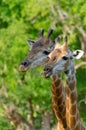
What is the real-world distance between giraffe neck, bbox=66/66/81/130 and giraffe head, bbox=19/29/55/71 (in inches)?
19.6

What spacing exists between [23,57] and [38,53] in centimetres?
1612

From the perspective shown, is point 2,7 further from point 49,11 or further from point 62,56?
point 62,56

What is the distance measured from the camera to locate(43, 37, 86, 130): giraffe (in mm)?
10430

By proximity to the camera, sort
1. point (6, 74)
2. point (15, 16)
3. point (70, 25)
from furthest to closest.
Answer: point (15, 16)
point (6, 74)
point (70, 25)

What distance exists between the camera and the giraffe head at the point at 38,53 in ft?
35.3

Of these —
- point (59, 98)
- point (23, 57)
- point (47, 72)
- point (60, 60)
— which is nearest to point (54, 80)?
point (59, 98)

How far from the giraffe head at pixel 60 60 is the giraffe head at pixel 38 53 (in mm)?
329

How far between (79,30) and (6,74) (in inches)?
155

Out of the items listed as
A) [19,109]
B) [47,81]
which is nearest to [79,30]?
[47,81]

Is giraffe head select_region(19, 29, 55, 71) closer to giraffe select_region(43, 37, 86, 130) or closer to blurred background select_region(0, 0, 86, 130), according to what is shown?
giraffe select_region(43, 37, 86, 130)

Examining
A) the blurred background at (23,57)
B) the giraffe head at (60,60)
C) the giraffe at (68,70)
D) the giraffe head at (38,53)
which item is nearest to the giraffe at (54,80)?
the giraffe head at (38,53)

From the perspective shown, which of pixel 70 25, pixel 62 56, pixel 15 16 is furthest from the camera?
pixel 15 16

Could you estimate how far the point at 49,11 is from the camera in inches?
1068

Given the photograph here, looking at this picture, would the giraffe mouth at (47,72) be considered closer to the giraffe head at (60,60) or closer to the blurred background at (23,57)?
the giraffe head at (60,60)
